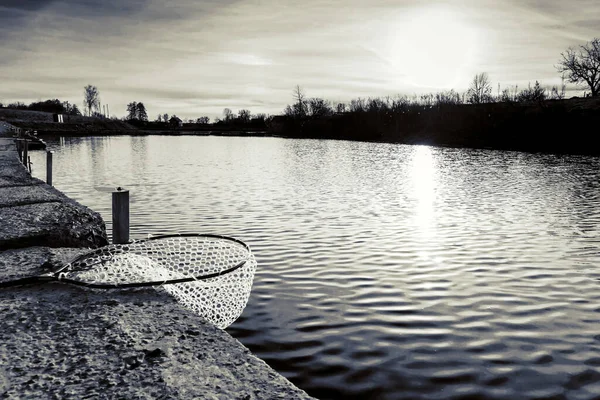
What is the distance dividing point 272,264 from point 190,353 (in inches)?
258

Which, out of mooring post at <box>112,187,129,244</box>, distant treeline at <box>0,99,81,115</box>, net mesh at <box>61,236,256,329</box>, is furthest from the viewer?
distant treeline at <box>0,99,81,115</box>

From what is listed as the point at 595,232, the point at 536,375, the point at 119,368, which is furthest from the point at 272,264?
the point at 595,232

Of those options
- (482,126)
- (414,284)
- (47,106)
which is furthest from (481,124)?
(47,106)

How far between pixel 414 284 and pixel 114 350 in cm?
639

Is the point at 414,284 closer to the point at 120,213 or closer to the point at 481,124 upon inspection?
the point at 120,213

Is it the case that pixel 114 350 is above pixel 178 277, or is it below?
below

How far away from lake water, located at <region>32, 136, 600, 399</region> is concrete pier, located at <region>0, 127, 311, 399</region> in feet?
5.37

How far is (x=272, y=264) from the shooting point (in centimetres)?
1087

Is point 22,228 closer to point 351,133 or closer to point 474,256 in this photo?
point 474,256

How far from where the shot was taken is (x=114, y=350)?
4.28 metres

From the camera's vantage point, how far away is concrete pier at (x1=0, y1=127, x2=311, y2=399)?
3.70 metres

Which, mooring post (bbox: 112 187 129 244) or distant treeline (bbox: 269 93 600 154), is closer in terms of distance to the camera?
→ mooring post (bbox: 112 187 129 244)

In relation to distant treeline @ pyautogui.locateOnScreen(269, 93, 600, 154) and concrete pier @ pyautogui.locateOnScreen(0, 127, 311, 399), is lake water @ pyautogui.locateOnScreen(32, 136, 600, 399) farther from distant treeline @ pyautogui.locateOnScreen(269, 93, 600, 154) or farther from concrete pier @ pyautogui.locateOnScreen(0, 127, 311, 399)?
distant treeline @ pyautogui.locateOnScreen(269, 93, 600, 154)

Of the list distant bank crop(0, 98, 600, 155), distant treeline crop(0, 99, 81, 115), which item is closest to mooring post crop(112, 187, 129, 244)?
distant bank crop(0, 98, 600, 155)
